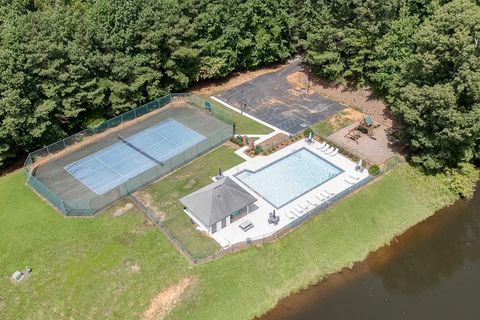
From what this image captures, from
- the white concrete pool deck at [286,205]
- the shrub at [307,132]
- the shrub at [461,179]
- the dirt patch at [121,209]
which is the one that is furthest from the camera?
the shrub at [307,132]

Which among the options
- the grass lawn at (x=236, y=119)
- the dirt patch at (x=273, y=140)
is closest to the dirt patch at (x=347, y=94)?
the grass lawn at (x=236, y=119)

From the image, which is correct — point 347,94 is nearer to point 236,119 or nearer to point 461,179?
point 236,119

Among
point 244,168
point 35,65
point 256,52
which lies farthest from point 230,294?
point 256,52

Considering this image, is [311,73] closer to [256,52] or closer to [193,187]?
[256,52]

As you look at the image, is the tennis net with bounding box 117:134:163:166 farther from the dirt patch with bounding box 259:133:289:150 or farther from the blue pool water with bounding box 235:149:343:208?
the dirt patch with bounding box 259:133:289:150

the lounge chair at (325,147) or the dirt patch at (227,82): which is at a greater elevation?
the dirt patch at (227,82)

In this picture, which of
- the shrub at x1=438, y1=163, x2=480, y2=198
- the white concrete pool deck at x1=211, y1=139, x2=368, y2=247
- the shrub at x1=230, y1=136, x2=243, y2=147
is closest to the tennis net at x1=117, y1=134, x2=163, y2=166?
the white concrete pool deck at x1=211, y1=139, x2=368, y2=247

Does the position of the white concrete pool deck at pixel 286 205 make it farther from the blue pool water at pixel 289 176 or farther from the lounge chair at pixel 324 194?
the blue pool water at pixel 289 176
